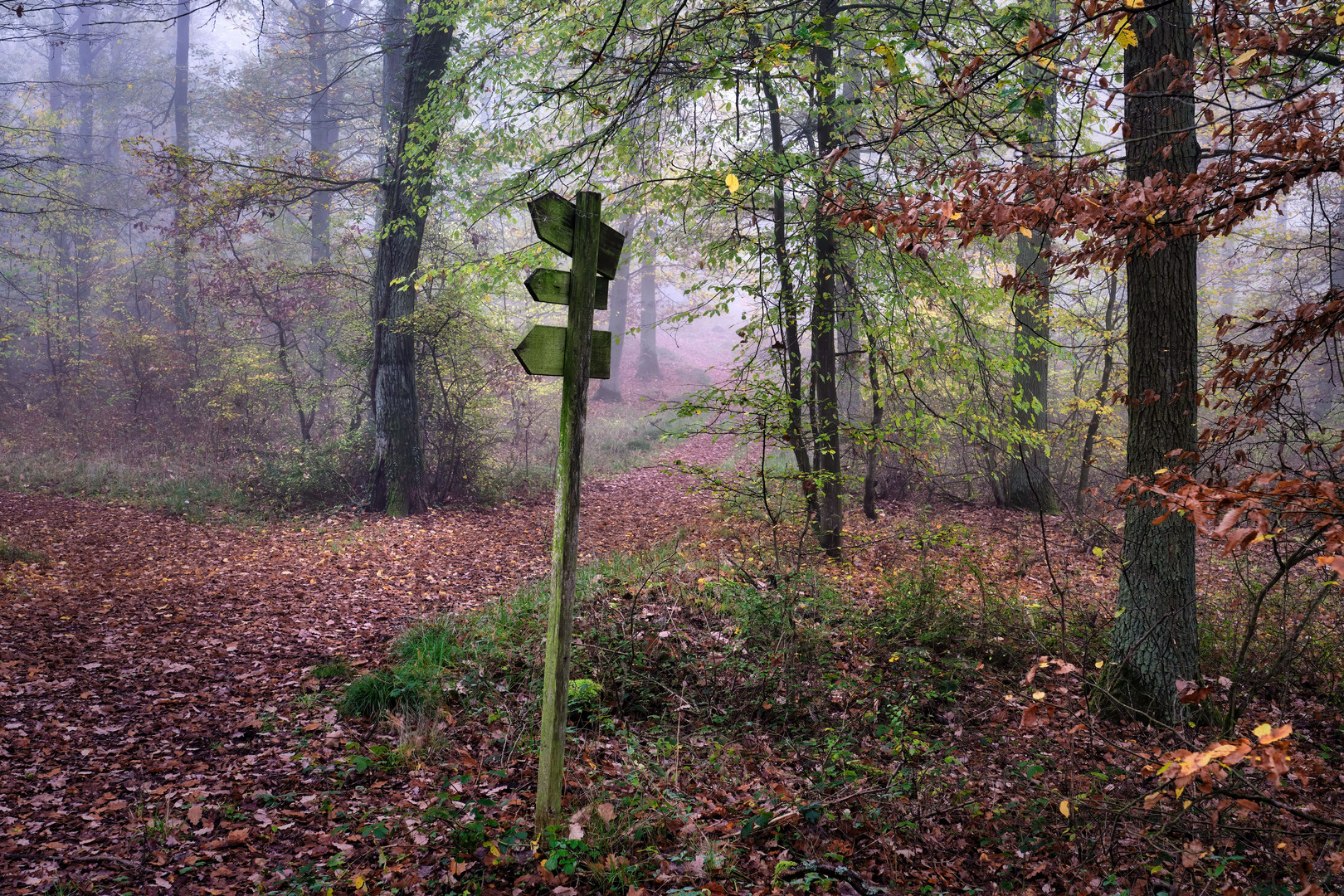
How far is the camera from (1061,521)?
1154 cm

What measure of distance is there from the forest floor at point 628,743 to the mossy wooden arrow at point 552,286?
8.62 ft

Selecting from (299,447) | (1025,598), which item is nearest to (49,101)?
(299,447)

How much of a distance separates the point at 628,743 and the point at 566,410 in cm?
231

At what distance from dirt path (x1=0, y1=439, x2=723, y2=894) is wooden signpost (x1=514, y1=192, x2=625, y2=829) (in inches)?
42.2

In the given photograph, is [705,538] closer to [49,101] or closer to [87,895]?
[87,895]

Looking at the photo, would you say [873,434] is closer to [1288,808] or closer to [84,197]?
[1288,808]

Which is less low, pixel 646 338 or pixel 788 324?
pixel 646 338

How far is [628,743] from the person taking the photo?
15.0 feet

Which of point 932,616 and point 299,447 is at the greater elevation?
point 299,447

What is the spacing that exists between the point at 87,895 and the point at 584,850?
6.94ft

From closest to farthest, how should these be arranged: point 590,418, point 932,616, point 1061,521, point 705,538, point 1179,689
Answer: point 1179,689
point 932,616
point 705,538
point 1061,521
point 590,418

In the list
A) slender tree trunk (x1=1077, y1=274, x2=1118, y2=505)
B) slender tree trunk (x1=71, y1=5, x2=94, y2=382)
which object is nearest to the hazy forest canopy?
slender tree trunk (x1=1077, y1=274, x2=1118, y2=505)

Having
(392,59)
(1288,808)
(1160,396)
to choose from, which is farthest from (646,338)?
(1288,808)

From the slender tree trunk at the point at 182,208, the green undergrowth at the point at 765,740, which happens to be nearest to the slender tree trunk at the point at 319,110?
the slender tree trunk at the point at 182,208
